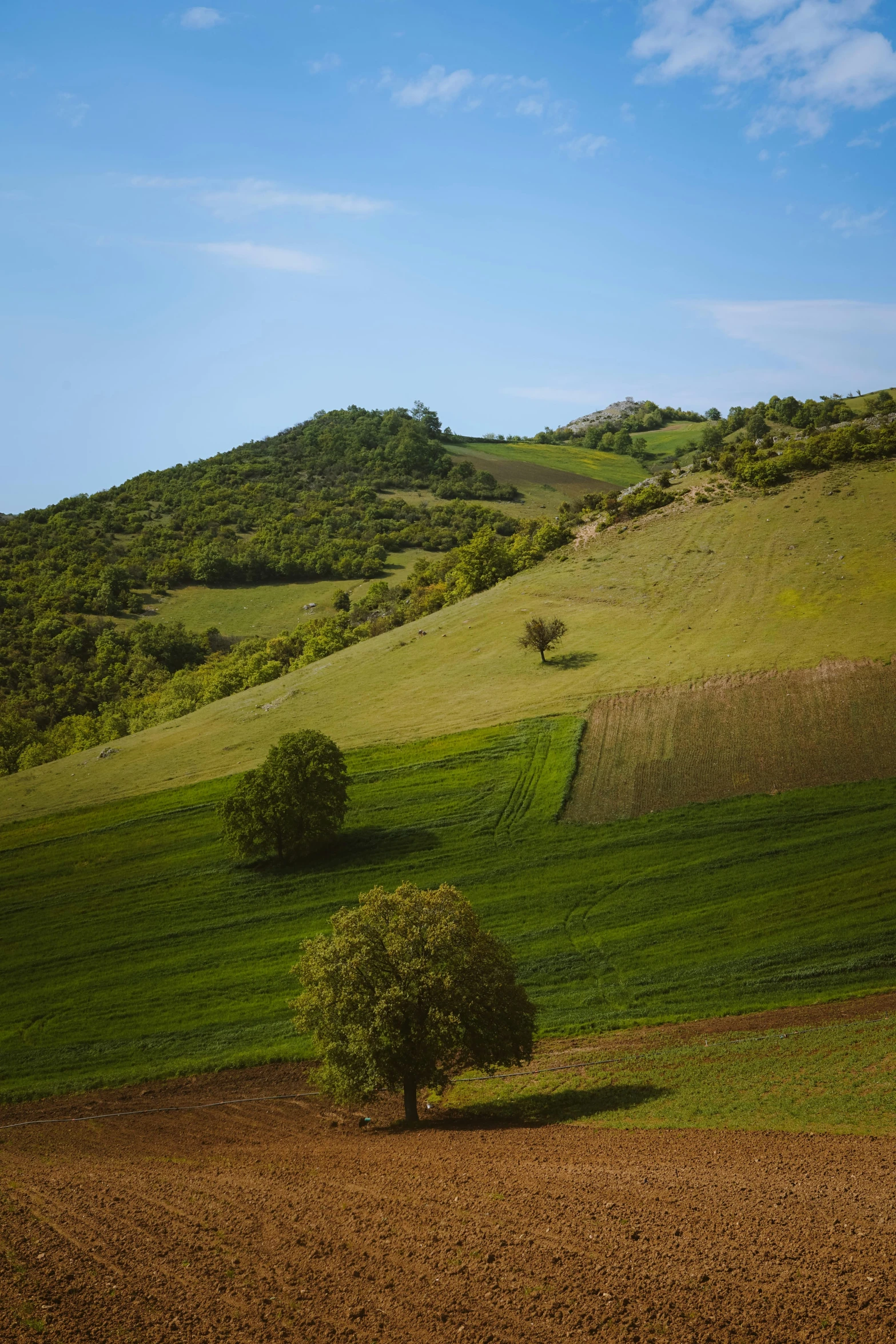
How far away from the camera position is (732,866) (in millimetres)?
46375

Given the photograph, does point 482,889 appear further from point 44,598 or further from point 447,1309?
point 44,598

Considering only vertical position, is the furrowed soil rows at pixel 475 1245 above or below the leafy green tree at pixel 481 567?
below

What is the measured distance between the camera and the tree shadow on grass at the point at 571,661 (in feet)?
252

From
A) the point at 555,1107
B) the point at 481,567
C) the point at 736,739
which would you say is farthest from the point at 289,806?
the point at 481,567

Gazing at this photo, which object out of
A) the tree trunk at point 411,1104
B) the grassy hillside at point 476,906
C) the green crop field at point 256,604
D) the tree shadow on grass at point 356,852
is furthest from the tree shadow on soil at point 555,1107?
the green crop field at point 256,604

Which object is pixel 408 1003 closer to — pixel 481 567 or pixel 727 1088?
pixel 727 1088

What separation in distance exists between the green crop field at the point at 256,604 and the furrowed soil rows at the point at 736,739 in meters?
80.2

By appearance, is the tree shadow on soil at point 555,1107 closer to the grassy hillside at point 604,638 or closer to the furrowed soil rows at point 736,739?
the furrowed soil rows at point 736,739

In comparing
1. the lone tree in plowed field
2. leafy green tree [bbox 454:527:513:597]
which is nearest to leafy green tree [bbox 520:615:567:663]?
leafy green tree [bbox 454:527:513:597]

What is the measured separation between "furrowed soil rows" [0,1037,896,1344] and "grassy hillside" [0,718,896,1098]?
47.5ft

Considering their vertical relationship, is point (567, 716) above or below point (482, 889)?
above

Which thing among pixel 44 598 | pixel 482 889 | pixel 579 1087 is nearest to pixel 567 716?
pixel 482 889

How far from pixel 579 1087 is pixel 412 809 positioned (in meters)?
29.8

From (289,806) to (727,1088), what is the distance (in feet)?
109
